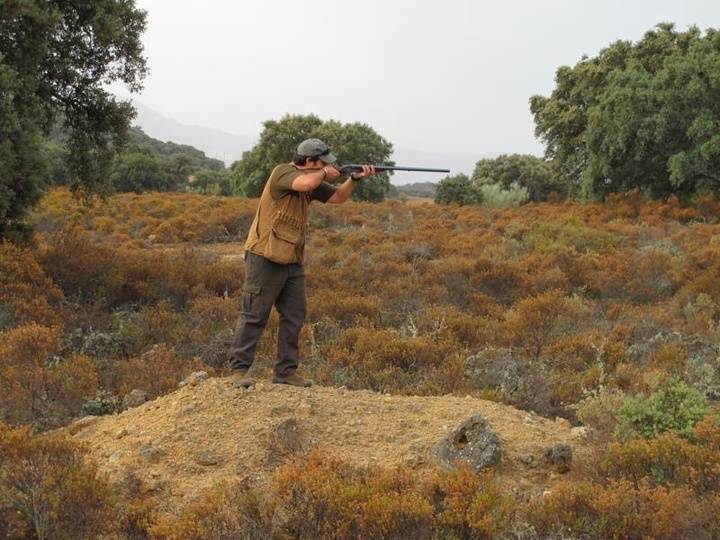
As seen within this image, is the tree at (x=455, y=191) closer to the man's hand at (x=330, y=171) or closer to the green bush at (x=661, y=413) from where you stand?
the man's hand at (x=330, y=171)

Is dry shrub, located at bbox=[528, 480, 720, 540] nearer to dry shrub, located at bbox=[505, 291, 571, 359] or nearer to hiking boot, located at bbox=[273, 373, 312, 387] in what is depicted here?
hiking boot, located at bbox=[273, 373, 312, 387]

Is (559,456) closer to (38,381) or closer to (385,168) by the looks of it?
(385,168)

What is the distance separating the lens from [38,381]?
5500 mm

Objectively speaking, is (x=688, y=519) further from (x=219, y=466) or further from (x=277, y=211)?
(x=277, y=211)

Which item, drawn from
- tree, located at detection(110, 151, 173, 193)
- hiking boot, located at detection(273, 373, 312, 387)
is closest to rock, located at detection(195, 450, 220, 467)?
hiking boot, located at detection(273, 373, 312, 387)

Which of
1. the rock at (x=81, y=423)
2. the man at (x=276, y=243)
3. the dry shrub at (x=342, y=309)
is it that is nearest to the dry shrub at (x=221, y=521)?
the man at (x=276, y=243)

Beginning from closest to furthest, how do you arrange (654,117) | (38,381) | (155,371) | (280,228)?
(280,228), (38,381), (155,371), (654,117)

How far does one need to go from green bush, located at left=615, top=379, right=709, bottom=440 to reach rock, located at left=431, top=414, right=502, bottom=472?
0.84m

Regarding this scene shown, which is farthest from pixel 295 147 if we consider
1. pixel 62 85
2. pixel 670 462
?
pixel 670 462

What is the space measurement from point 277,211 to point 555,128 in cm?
2720

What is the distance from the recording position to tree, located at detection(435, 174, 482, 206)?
34.0 metres

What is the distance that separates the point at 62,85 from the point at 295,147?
97.6ft

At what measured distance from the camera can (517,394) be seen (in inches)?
246

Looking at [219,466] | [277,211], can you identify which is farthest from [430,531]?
[277,211]
